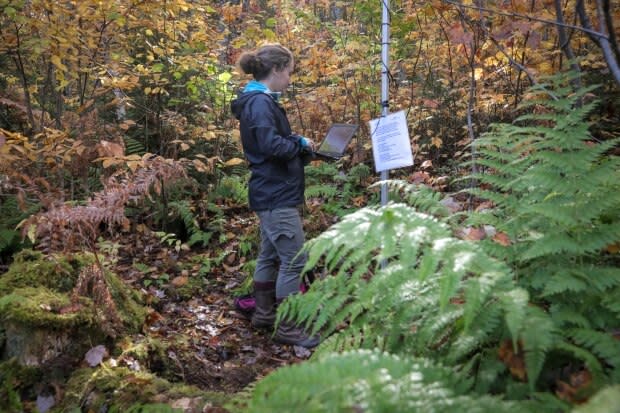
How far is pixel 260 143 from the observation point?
3.77 meters

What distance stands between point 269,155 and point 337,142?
651 mm

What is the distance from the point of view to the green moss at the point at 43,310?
3002 millimetres

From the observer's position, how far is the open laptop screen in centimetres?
398

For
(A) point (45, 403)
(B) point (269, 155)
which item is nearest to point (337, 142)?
(B) point (269, 155)

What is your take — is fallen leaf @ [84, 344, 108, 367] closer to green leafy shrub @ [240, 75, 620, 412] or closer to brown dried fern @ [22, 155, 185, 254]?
brown dried fern @ [22, 155, 185, 254]

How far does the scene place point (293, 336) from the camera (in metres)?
4.01

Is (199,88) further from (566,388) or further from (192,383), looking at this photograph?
(566,388)

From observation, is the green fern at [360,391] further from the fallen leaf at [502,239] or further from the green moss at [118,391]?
the green moss at [118,391]

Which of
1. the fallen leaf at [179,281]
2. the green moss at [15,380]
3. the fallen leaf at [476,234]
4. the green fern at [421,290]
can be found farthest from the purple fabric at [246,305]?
the fallen leaf at [476,234]

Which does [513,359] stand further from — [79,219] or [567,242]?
[79,219]

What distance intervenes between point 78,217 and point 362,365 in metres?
2.62

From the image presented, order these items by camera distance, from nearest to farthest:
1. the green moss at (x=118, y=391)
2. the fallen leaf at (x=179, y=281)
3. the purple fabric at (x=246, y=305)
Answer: the green moss at (x=118, y=391), the purple fabric at (x=246, y=305), the fallen leaf at (x=179, y=281)

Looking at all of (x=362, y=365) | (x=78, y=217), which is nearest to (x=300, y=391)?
(x=362, y=365)

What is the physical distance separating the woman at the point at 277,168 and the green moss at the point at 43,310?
60.6 inches
